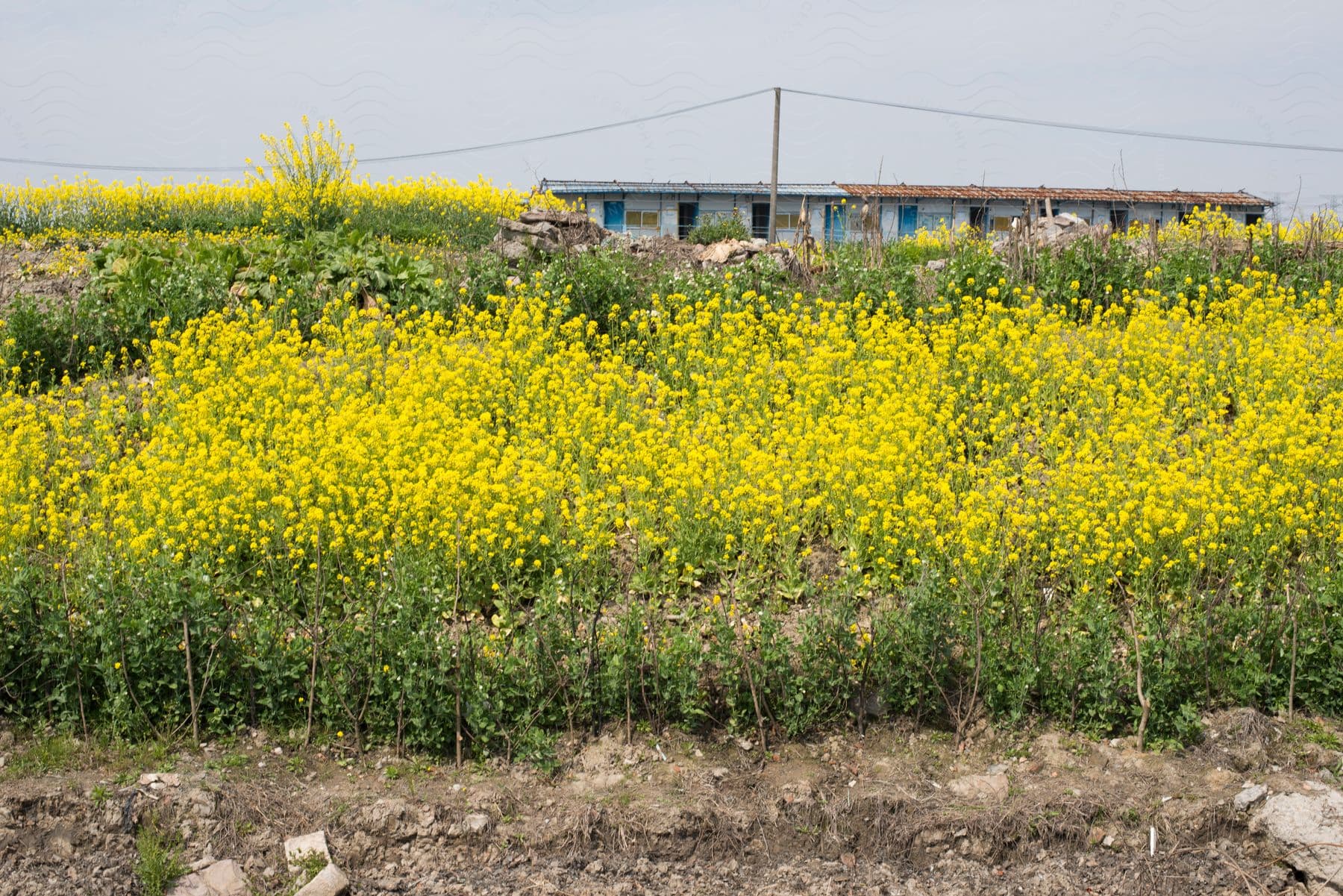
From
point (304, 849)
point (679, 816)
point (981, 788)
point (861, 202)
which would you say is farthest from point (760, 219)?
point (304, 849)

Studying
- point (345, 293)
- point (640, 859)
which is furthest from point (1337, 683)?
point (345, 293)

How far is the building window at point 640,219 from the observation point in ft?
118

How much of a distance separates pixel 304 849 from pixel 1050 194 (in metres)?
33.4

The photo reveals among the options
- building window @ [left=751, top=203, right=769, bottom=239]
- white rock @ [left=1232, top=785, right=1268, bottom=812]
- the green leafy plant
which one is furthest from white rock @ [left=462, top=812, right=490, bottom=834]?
building window @ [left=751, top=203, right=769, bottom=239]

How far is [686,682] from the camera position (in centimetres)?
525

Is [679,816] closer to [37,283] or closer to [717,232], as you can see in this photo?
[37,283]

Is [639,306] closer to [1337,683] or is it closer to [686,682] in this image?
[686,682]

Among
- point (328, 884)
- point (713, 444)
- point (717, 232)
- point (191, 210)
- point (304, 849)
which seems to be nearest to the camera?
point (328, 884)

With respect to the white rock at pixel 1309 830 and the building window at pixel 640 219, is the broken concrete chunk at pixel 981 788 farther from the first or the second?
the building window at pixel 640 219

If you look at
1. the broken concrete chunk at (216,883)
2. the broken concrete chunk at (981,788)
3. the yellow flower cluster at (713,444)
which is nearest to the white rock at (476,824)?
the broken concrete chunk at (216,883)

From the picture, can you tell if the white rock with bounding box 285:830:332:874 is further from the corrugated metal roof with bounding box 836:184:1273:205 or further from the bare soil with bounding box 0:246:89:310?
the corrugated metal roof with bounding box 836:184:1273:205

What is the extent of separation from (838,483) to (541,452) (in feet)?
6.37

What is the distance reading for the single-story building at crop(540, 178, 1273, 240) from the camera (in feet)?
111

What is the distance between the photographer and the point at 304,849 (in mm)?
4598
